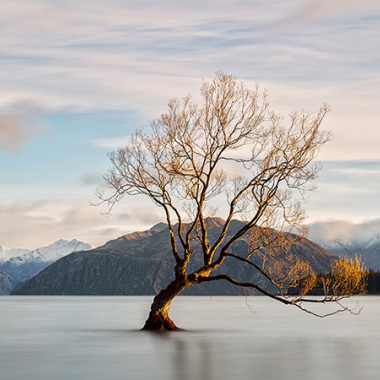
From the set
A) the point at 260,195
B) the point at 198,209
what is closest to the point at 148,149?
the point at 198,209

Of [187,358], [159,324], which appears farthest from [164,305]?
[187,358]

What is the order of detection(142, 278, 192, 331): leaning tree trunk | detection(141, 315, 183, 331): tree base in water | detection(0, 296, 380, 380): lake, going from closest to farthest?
detection(0, 296, 380, 380): lake < detection(142, 278, 192, 331): leaning tree trunk < detection(141, 315, 183, 331): tree base in water

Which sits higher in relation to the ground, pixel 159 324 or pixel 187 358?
pixel 159 324

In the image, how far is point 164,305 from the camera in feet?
167

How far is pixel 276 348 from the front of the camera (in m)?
44.1

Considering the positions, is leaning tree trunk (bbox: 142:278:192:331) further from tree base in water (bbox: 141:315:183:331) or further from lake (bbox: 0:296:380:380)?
lake (bbox: 0:296:380:380)

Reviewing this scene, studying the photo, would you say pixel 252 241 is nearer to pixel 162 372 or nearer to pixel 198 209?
pixel 198 209

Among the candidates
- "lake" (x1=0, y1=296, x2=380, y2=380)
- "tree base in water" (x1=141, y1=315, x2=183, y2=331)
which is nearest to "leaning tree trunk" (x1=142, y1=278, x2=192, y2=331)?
"tree base in water" (x1=141, y1=315, x2=183, y2=331)

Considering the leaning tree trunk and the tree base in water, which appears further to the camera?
the tree base in water

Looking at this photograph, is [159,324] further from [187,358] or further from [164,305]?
[187,358]

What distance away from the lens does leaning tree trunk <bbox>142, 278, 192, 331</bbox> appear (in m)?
50.5

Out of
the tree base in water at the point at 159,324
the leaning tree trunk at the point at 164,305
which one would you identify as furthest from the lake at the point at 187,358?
the leaning tree trunk at the point at 164,305

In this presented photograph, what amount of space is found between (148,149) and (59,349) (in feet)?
51.8

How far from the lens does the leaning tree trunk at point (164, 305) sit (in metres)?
50.5
